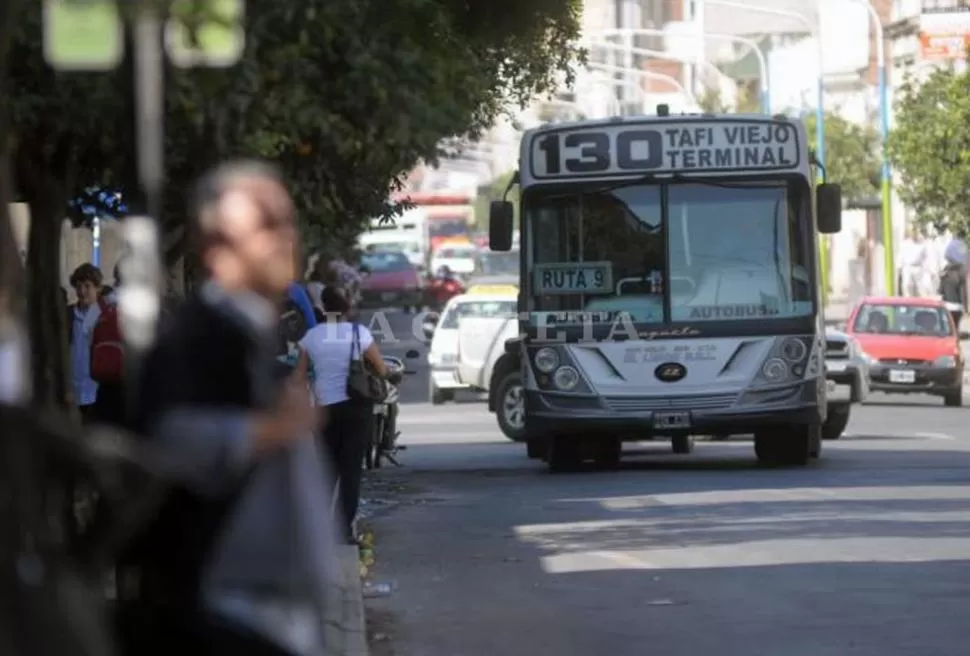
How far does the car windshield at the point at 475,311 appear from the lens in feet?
129

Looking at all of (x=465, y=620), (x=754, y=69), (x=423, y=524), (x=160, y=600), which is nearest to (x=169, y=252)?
(x=423, y=524)

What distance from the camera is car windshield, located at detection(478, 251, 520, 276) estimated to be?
5994cm

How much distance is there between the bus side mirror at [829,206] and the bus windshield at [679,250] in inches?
5.7

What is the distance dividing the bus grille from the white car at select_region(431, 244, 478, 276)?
73526 millimetres

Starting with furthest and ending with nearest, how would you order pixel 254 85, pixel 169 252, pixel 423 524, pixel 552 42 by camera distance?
pixel 552 42 < pixel 423 524 < pixel 169 252 < pixel 254 85

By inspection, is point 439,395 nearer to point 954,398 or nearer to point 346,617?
point 954,398

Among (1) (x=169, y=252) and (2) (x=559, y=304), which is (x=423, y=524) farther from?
(2) (x=559, y=304)

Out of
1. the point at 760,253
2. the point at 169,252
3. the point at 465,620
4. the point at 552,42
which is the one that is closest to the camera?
the point at 465,620

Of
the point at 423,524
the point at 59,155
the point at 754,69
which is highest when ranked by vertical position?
the point at 754,69

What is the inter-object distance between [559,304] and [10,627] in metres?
19.1

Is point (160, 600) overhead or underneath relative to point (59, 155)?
underneath

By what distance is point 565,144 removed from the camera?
2367 cm

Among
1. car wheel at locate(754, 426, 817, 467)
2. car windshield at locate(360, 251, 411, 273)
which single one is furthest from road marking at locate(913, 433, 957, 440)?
car windshield at locate(360, 251, 411, 273)

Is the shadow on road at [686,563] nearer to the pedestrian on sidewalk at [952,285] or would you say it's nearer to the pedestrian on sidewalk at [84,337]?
the pedestrian on sidewalk at [84,337]
